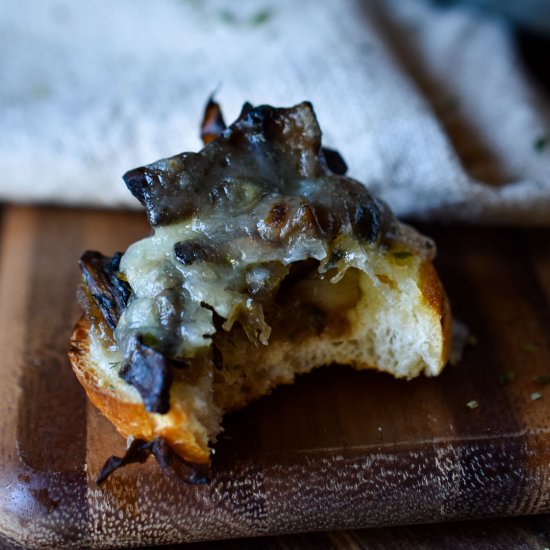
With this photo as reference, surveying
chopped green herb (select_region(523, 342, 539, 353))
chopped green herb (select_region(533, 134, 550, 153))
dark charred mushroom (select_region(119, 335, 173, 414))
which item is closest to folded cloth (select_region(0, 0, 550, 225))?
chopped green herb (select_region(533, 134, 550, 153))

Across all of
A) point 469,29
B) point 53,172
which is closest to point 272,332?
point 53,172

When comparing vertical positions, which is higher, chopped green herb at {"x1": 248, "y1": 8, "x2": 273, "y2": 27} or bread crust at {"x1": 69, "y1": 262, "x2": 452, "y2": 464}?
chopped green herb at {"x1": 248, "y1": 8, "x2": 273, "y2": 27}

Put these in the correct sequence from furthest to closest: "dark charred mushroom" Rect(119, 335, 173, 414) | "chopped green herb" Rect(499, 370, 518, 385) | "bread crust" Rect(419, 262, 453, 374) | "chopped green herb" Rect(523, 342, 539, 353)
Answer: "chopped green herb" Rect(523, 342, 539, 353) < "chopped green herb" Rect(499, 370, 518, 385) < "bread crust" Rect(419, 262, 453, 374) < "dark charred mushroom" Rect(119, 335, 173, 414)

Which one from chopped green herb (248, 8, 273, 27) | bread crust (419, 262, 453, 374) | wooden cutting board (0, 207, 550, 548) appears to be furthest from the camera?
chopped green herb (248, 8, 273, 27)

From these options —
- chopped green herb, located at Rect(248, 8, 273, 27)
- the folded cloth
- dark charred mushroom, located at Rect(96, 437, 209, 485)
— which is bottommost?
dark charred mushroom, located at Rect(96, 437, 209, 485)

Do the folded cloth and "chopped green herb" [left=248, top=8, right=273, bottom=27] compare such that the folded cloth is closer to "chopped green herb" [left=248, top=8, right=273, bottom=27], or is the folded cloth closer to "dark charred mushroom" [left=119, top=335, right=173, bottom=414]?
"chopped green herb" [left=248, top=8, right=273, bottom=27]

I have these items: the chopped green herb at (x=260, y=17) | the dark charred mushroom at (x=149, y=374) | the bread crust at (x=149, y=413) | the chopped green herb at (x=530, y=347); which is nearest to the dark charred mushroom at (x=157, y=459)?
the bread crust at (x=149, y=413)

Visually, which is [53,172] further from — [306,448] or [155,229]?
[306,448]

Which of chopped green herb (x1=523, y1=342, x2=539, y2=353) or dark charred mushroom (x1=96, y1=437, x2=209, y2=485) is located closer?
dark charred mushroom (x1=96, y1=437, x2=209, y2=485)
